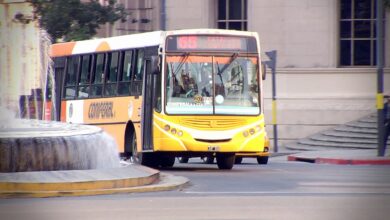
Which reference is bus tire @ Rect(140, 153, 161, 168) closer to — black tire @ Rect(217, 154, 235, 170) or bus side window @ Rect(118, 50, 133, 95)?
black tire @ Rect(217, 154, 235, 170)

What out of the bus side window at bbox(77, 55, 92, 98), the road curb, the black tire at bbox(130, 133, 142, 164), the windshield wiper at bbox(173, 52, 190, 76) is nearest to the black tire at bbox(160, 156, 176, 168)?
the black tire at bbox(130, 133, 142, 164)

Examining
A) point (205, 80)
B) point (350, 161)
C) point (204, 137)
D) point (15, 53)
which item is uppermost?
point (15, 53)

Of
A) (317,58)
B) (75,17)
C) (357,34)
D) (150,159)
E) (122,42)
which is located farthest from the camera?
(357,34)

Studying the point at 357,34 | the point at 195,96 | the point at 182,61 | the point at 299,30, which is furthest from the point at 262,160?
the point at 357,34

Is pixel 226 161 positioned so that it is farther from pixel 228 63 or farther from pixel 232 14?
pixel 232 14

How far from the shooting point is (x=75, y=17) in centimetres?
3572

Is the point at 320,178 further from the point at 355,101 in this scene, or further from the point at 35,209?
the point at 355,101

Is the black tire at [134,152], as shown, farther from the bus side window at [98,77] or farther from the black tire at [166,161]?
the bus side window at [98,77]

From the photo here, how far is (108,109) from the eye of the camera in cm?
2675

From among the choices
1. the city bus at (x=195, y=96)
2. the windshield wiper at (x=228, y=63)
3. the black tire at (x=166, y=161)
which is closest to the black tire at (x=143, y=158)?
the city bus at (x=195, y=96)

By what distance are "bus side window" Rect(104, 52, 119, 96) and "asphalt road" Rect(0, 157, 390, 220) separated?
638cm

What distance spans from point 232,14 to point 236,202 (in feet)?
79.0

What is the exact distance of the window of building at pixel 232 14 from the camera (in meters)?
39.1

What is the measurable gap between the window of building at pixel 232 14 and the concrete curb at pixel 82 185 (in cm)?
2077
